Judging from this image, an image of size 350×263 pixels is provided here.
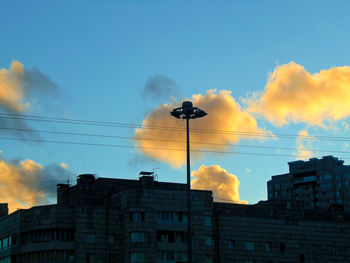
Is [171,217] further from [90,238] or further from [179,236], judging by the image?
[90,238]

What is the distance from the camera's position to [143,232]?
4102 inches

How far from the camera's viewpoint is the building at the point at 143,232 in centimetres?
10394

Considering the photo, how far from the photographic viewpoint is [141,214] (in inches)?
4129

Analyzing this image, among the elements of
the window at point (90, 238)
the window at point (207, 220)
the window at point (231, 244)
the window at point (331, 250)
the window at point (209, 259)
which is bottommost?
the window at point (209, 259)

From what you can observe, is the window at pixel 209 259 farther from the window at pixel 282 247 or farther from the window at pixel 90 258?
the window at pixel 90 258

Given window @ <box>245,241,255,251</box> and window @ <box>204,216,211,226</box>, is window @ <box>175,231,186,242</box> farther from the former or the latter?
window @ <box>245,241,255,251</box>

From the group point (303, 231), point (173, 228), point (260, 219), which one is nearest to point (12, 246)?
point (173, 228)

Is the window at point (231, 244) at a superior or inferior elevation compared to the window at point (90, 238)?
inferior

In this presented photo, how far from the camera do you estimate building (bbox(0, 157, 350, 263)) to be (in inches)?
4092

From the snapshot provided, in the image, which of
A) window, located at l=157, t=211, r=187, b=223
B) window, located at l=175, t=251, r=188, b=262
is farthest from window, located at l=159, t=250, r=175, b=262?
window, located at l=157, t=211, r=187, b=223

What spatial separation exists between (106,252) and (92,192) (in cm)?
1692

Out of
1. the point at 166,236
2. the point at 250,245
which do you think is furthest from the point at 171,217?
the point at 250,245

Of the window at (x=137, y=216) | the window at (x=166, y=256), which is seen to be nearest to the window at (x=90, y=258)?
the window at (x=137, y=216)

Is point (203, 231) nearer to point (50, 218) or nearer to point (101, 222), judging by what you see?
point (101, 222)
